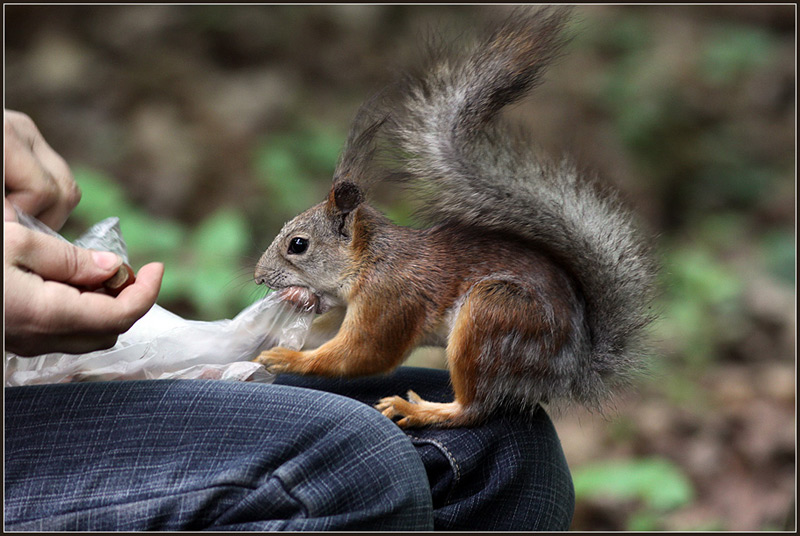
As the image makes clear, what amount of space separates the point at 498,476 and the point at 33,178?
2.49ft

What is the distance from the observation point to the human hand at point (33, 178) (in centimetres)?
99

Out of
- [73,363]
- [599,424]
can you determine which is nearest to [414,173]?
[73,363]

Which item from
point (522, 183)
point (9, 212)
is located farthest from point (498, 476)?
point (9, 212)

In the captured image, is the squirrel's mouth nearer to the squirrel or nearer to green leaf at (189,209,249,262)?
the squirrel

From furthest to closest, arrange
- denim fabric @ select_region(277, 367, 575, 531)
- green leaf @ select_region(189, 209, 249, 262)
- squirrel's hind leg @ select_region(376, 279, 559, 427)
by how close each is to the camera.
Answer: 1. green leaf @ select_region(189, 209, 249, 262)
2. squirrel's hind leg @ select_region(376, 279, 559, 427)
3. denim fabric @ select_region(277, 367, 575, 531)

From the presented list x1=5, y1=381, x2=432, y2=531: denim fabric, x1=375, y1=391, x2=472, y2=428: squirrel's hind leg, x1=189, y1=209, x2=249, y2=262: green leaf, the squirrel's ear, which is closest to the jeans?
x1=5, y1=381, x2=432, y2=531: denim fabric

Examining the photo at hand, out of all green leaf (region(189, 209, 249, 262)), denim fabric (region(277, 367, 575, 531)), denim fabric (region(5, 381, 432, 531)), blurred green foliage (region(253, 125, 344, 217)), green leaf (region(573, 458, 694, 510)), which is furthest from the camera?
blurred green foliage (region(253, 125, 344, 217))

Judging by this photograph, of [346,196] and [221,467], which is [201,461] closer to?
[221,467]

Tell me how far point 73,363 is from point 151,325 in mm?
119

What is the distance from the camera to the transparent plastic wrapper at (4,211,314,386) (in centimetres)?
98

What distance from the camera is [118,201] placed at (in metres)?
2.53

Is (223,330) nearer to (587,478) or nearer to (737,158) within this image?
(587,478)

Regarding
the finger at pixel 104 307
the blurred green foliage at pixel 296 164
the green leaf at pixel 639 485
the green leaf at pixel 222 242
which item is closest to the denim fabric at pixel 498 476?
the finger at pixel 104 307

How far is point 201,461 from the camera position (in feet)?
2.63
